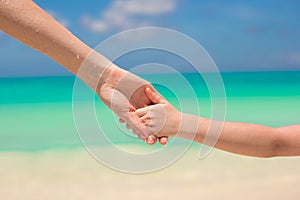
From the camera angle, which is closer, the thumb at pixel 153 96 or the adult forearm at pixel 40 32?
the adult forearm at pixel 40 32

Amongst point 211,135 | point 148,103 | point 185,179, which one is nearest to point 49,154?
point 185,179

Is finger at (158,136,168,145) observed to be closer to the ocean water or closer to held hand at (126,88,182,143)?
held hand at (126,88,182,143)

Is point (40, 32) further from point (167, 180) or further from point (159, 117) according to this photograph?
point (167, 180)

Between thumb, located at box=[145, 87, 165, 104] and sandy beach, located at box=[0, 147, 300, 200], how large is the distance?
1415 millimetres

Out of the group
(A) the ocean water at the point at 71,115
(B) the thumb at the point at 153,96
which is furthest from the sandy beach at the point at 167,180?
(B) the thumb at the point at 153,96

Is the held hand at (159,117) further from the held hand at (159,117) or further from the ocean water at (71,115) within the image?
the ocean water at (71,115)

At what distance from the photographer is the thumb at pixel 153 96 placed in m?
1.66

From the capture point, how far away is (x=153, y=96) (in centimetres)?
168

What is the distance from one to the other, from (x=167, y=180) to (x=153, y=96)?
5.95 feet

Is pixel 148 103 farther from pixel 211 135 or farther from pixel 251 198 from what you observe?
pixel 251 198

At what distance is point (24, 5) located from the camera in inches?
55.0

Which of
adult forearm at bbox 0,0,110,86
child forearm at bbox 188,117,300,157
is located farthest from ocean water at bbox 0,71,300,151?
child forearm at bbox 188,117,300,157

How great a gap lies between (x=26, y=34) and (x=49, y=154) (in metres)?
3.55

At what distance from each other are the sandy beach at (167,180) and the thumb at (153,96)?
141 cm
